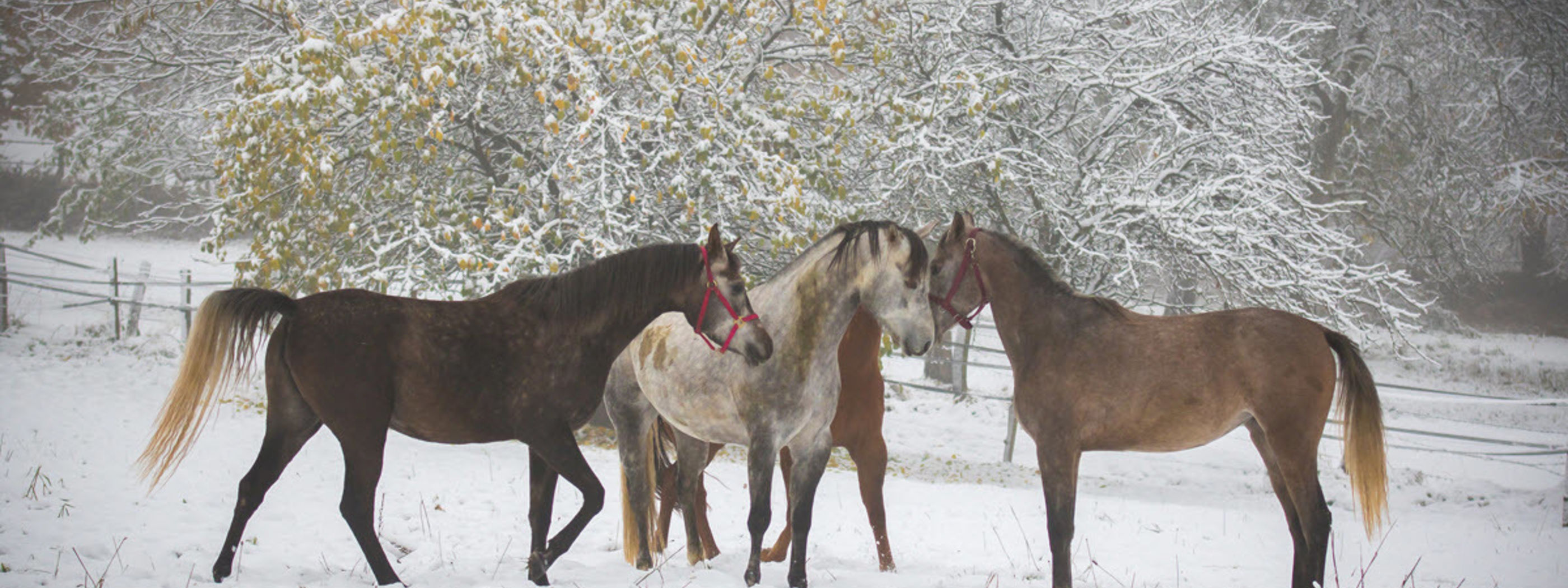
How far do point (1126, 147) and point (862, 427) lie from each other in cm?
786

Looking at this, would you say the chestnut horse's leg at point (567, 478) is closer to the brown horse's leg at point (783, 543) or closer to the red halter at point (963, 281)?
the brown horse's leg at point (783, 543)

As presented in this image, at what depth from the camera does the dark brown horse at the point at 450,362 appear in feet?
14.4

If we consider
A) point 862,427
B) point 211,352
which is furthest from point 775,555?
point 211,352

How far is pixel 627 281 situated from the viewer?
4.73 meters

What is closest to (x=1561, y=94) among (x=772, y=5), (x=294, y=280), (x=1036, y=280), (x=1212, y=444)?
(x=1212, y=444)

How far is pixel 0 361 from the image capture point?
39.2ft

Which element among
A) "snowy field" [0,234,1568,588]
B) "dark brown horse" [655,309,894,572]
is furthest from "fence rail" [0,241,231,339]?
"dark brown horse" [655,309,894,572]

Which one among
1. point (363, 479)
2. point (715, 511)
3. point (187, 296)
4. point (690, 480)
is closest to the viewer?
point (363, 479)

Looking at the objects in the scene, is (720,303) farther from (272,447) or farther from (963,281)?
(272,447)

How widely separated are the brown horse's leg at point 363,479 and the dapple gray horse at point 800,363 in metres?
1.49

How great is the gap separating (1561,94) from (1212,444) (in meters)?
8.02

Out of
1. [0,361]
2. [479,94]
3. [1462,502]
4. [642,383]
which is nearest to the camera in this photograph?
[642,383]

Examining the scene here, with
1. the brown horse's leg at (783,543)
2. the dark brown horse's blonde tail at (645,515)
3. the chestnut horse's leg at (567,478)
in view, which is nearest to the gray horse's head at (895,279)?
the brown horse's leg at (783,543)

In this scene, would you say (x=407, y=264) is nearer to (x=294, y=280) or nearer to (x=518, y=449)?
(x=294, y=280)
